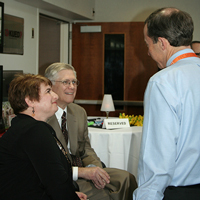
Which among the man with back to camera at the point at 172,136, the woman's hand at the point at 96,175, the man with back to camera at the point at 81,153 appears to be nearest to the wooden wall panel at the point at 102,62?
the man with back to camera at the point at 81,153

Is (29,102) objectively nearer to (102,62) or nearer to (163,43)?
(163,43)

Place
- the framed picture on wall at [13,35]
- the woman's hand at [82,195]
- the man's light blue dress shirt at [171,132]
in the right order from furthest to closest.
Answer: the framed picture on wall at [13,35]
the woman's hand at [82,195]
the man's light blue dress shirt at [171,132]

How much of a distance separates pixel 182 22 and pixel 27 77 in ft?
2.91

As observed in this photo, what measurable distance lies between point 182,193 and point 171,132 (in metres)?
0.23

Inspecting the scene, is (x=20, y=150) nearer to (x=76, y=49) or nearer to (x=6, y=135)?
(x=6, y=135)

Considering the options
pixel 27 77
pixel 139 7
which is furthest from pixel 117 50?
pixel 27 77

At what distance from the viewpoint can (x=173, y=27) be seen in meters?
1.06

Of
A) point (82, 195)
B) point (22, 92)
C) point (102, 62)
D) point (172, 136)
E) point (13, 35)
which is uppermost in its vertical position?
point (13, 35)

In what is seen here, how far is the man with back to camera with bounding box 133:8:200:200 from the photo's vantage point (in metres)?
0.96

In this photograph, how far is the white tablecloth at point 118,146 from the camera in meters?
2.98

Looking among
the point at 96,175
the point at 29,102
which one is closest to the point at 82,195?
the point at 96,175

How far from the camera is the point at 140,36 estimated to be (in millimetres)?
5199

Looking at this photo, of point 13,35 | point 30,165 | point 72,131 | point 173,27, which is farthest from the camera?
point 13,35

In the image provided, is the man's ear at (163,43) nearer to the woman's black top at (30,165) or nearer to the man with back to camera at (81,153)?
the woman's black top at (30,165)
